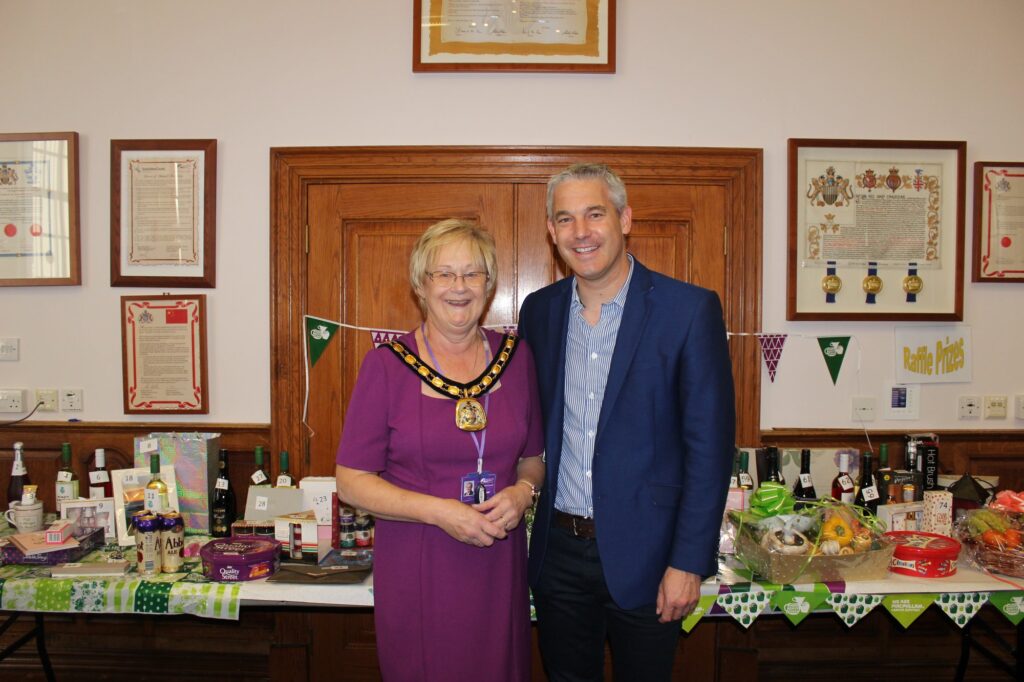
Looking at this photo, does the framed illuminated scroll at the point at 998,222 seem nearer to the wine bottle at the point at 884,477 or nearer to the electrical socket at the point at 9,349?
the wine bottle at the point at 884,477

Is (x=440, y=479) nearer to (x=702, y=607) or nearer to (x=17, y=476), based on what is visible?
(x=702, y=607)

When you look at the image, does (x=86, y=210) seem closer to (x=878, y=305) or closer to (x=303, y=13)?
(x=303, y=13)

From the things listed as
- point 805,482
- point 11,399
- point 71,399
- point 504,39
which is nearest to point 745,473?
point 805,482

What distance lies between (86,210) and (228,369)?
2.96 ft

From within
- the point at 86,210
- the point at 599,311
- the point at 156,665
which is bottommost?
the point at 156,665

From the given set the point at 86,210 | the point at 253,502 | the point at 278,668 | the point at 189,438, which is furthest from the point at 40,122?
the point at 278,668

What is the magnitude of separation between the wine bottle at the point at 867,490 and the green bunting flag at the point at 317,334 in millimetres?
2161

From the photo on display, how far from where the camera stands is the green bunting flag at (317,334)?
2.60 m

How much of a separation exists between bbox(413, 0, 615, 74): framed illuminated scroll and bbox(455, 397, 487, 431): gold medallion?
1.64m

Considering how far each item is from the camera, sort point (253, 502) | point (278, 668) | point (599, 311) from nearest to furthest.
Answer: point (599, 311) < point (253, 502) < point (278, 668)

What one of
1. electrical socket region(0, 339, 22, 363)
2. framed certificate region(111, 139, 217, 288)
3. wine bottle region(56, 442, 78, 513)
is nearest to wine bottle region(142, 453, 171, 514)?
wine bottle region(56, 442, 78, 513)

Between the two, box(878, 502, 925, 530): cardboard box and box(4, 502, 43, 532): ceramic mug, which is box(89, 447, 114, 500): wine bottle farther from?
box(878, 502, 925, 530): cardboard box

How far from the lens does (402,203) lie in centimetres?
260

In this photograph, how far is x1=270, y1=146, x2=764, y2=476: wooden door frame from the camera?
256cm
